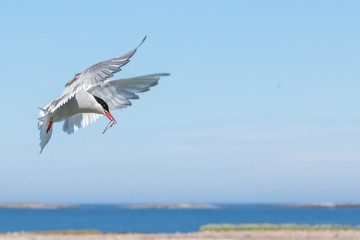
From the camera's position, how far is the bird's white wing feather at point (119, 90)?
497cm

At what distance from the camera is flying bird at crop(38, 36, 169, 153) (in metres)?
4.73

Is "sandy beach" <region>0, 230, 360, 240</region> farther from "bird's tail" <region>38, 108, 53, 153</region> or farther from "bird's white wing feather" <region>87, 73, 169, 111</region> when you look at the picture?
"bird's white wing feather" <region>87, 73, 169, 111</region>

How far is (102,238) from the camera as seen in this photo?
99.9ft

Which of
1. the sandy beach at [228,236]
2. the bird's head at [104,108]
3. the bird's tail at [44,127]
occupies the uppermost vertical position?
the bird's head at [104,108]

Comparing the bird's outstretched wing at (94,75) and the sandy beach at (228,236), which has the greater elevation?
the bird's outstretched wing at (94,75)

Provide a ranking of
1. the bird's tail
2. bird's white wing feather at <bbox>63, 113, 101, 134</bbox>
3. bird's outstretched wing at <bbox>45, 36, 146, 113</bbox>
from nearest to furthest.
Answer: bird's outstretched wing at <bbox>45, 36, 146, 113</bbox> < the bird's tail < bird's white wing feather at <bbox>63, 113, 101, 134</bbox>

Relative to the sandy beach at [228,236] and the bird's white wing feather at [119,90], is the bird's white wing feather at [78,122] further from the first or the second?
the sandy beach at [228,236]

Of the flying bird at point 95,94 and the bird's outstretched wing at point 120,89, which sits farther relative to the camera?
the bird's outstretched wing at point 120,89

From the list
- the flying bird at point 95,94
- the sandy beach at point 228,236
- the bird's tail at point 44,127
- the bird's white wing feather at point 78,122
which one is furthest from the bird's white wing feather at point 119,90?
the sandy beach at point 228,236

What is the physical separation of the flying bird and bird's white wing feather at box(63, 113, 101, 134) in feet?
0.22

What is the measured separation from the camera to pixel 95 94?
17.1 ft

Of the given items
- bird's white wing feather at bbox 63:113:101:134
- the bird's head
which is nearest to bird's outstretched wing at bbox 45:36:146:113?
the bird's head

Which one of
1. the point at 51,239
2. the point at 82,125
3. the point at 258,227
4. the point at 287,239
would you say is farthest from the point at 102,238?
the point at 82,125

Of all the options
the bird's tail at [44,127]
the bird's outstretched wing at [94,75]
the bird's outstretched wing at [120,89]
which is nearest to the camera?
the bird's outstretched wing at [94,75]
